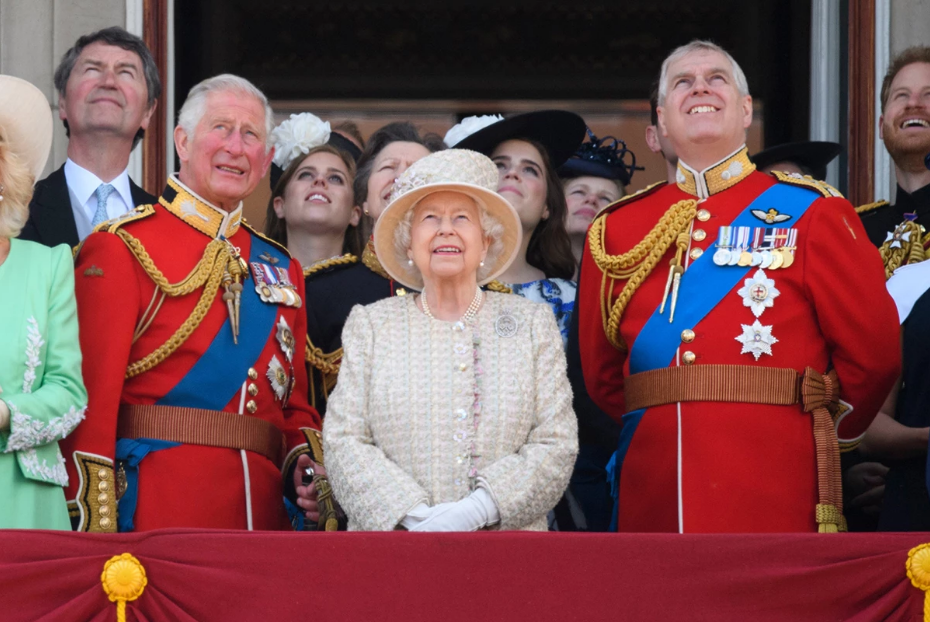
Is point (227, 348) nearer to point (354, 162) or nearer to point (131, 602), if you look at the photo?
point (131, 602)

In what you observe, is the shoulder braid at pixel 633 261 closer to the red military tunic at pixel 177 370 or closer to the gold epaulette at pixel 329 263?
the red military tunic at pixel 177 370

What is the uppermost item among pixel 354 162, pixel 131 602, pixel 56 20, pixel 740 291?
pixel 56 20

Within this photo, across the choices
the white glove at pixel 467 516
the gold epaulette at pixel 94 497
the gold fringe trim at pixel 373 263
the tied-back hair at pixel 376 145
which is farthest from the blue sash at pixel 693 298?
the tied-back hair at pixel 376 145

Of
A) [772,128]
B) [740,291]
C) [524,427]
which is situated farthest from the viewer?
→ [772,128]

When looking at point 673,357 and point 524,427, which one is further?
point 673,357

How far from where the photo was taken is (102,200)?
5.02 m

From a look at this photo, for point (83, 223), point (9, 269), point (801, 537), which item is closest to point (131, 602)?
point (9, 269)

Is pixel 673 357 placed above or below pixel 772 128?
below

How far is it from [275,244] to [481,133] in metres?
1.06

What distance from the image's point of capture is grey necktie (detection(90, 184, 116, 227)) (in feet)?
16.4

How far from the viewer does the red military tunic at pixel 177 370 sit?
3.78 metres

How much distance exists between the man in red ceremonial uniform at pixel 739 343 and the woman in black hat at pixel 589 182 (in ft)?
4.30

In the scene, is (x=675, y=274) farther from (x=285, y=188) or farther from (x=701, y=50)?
(x=285, y=188)

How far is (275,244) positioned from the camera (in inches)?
174
